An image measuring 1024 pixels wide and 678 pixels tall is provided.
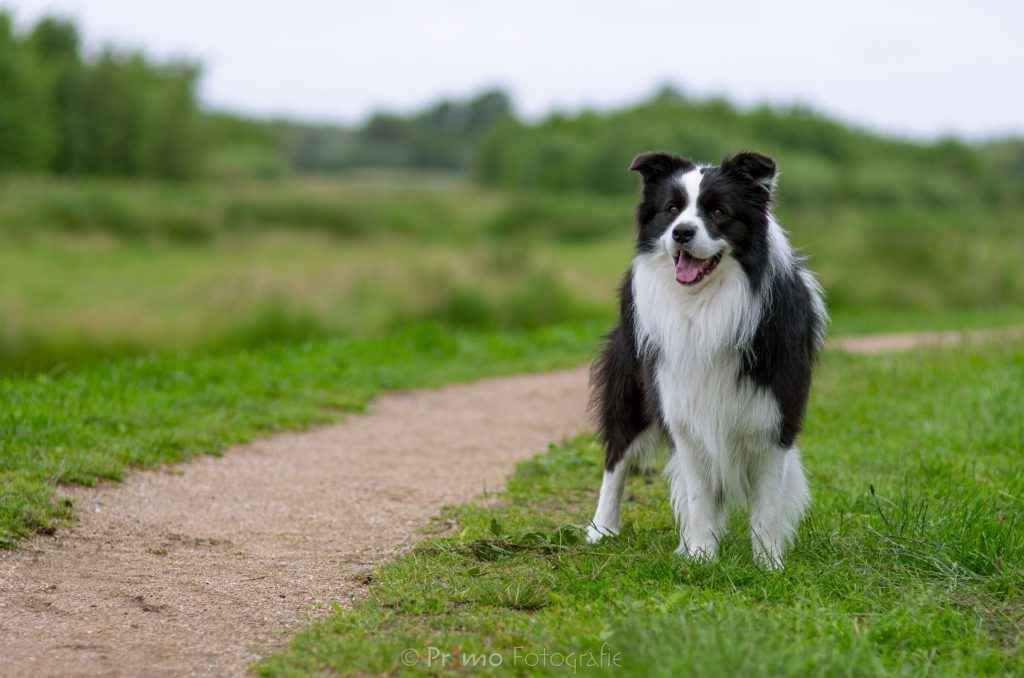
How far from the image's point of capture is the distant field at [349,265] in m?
13.6

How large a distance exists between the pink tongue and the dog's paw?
1450 millimetres

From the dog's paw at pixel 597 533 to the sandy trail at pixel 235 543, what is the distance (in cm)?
95

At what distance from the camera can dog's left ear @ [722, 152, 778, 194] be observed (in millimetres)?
4781

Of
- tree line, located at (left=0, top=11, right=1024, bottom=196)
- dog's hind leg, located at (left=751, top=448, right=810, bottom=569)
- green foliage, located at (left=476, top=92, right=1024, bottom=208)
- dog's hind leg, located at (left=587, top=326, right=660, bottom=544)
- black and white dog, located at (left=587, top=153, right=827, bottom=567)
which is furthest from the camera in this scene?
green foliage, located at (left=476, top=92, right=1024, bottom=208)

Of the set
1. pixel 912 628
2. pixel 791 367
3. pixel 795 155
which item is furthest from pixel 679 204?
pixel 795 155

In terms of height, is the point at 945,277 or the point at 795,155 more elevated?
the point at 795,155

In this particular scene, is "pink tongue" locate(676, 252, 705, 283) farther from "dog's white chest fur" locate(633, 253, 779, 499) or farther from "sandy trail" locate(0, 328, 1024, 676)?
"sandy trail" locate(0, 328, 1024, 676)

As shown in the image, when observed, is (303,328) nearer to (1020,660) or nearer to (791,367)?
(791,367)

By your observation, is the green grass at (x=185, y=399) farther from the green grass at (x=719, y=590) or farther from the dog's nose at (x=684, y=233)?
the dog's nose at (x=684, y=233)

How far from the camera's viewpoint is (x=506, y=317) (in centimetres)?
1691

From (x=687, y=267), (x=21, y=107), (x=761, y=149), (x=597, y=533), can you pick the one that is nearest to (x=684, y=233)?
(x=687, y=267)

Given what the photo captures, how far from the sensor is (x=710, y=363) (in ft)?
15.8

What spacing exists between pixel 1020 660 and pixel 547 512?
114 inches

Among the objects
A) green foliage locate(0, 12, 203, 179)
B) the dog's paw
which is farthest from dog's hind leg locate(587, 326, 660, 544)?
green foliage locate(0, 12, 203, 179)
